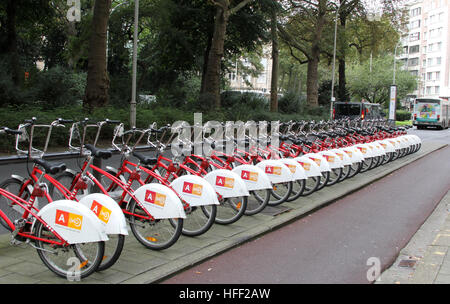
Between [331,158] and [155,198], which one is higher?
[331,158]

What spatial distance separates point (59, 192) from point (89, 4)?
28.8 m

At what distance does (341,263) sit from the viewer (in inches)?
209

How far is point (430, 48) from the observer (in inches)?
3492

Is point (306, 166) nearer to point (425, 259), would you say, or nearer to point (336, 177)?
point (336, 177)

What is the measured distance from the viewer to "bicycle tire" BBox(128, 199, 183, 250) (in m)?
5.22

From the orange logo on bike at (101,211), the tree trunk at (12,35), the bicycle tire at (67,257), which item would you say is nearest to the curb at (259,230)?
the bicycle tire at (67,257)

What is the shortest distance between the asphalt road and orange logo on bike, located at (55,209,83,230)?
3.31 feet

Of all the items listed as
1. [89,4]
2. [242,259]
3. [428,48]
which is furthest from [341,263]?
[428,48]

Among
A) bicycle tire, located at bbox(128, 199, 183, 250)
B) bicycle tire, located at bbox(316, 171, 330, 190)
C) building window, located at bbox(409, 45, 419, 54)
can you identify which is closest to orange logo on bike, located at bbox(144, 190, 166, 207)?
bicycle tire, located at bbox(128, 199, 183, 250)

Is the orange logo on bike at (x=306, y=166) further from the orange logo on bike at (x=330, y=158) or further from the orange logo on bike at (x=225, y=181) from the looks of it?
the orange logo on bike at (x=225, y=181)

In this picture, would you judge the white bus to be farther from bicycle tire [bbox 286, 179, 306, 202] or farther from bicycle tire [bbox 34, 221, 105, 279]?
bicycle tire [bbox 34, 221, 105, 279]

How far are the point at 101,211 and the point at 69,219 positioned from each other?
1.18 feet

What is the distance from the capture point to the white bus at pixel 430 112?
42344 mm

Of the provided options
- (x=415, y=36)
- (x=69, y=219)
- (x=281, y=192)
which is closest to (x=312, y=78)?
(x=281, y=192)
